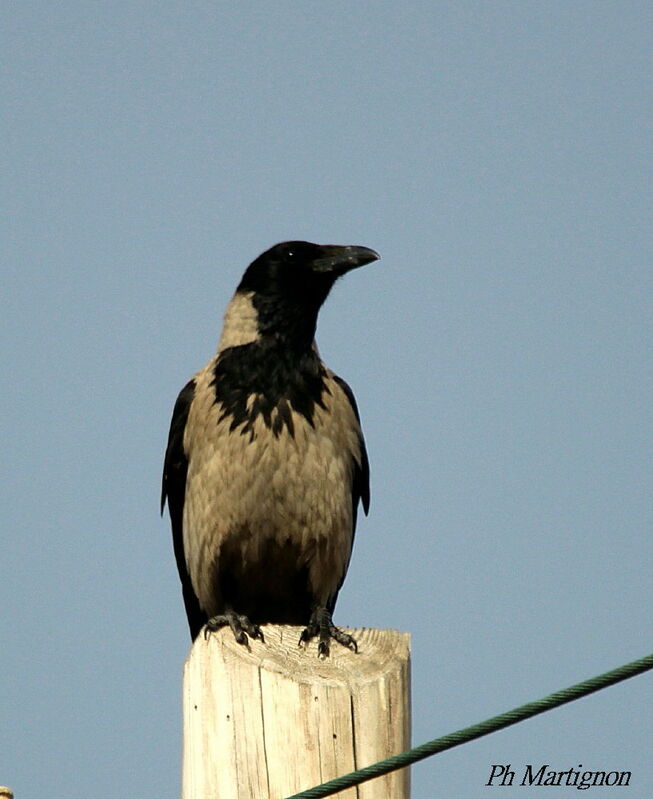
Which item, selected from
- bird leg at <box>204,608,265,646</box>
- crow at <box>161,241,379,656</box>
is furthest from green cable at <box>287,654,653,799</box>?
crow at <box>161,241,379,656</box>

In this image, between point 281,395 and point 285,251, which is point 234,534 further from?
point 285,251

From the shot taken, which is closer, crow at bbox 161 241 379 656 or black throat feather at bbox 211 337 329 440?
crow at bbox 161 241 379 656

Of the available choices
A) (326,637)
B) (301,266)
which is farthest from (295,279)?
(326,637)

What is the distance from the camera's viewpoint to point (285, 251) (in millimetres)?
7887

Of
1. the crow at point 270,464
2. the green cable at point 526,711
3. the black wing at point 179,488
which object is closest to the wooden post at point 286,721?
the green cable at point 526,711

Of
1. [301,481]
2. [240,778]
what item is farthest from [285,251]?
[240,778]

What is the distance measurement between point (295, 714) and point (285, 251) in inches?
171

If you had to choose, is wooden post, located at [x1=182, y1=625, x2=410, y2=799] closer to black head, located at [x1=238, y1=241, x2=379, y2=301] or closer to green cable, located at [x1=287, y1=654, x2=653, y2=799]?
green cable, located at [x1=287, y1=654, x2=653, y2=799]

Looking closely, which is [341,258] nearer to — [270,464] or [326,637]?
[270,464]

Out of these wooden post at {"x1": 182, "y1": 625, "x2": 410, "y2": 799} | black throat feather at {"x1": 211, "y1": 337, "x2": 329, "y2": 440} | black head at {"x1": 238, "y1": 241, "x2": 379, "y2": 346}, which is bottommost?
wooden post at {"x1": 182, "y1": 625, "x2": 410, "y2": 799}

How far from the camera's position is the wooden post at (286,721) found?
386 centimetres

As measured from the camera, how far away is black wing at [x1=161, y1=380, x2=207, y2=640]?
24.7ft

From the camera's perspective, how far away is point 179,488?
300 inches

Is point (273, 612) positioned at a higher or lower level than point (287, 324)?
lower
